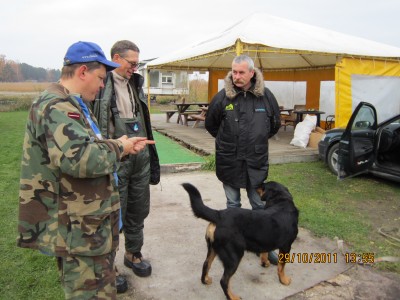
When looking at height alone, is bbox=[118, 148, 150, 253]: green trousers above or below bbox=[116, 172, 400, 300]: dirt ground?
above

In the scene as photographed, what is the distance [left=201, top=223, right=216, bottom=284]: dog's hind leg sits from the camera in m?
2.63

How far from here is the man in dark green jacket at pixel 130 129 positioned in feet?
8.57

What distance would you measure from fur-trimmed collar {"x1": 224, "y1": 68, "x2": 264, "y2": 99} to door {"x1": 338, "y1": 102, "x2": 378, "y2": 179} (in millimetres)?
2547

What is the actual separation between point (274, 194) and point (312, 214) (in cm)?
173

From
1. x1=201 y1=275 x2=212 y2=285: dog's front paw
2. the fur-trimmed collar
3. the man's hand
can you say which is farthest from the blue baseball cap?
x1=201 y1=275 x2=212 y2=285: dog's front paw

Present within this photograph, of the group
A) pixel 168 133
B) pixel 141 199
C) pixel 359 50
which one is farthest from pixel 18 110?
pixel 141 199

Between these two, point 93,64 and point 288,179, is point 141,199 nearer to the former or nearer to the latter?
point 93,64

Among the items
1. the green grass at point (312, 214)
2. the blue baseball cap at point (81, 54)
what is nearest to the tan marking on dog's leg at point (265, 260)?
the green grass at point (312, 214)

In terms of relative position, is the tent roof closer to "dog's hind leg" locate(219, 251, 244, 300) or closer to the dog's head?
the dog's head

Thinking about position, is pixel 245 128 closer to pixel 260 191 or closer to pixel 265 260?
pixel 260 191

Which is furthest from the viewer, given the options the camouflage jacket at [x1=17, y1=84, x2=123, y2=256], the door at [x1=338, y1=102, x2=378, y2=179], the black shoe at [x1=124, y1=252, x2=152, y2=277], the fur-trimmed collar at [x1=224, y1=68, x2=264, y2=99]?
the door at [x1=338, y1=102, x2=378, y2=179]

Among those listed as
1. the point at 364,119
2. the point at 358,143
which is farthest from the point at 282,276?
the point at 364,119

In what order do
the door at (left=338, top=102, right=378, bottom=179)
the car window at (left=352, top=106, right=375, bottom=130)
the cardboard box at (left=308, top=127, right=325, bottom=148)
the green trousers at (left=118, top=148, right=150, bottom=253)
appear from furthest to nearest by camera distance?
1. the cardboard box at (left=308, top=127, right=325, bottom=148)
2. the car window at (left=352, top=106, right=375, bottom=130)
3. the door at (left=338, top=102, right=378, bottom=179)
4. the green trousers at (left=118, top=148, right=150, bottom=253)

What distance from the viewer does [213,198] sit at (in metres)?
5.16
